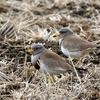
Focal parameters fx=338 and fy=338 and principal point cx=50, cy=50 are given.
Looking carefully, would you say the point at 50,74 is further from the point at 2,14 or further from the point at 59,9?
the point at 59,9

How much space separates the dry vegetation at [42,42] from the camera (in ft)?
16.0

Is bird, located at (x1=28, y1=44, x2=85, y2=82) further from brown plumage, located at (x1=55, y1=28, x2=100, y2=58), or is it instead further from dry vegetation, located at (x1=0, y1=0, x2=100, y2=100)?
brown plumage, located at (x1=55, y1=28, x2=100, y2=58)

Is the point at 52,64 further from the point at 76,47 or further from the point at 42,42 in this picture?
the point at 42,42

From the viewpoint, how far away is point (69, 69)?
537 cm

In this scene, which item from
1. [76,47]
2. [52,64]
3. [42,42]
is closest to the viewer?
[52,64]

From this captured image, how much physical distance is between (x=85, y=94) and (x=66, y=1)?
6078mm

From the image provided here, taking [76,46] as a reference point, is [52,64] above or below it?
above

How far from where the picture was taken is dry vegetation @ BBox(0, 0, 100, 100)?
16.0 ft

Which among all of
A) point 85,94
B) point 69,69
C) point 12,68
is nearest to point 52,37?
point 12,68

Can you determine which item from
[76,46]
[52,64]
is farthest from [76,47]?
[52,64]

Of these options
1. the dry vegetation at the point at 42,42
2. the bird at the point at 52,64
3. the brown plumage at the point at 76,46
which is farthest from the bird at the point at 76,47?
the bird at the point at 52,64

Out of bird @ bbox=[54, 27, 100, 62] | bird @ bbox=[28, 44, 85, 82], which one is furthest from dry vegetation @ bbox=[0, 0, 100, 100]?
bird @ bbox=[54, 27, 100, 62]

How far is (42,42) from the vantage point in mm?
7465

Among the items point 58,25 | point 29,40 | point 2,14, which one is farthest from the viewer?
point 2,14
